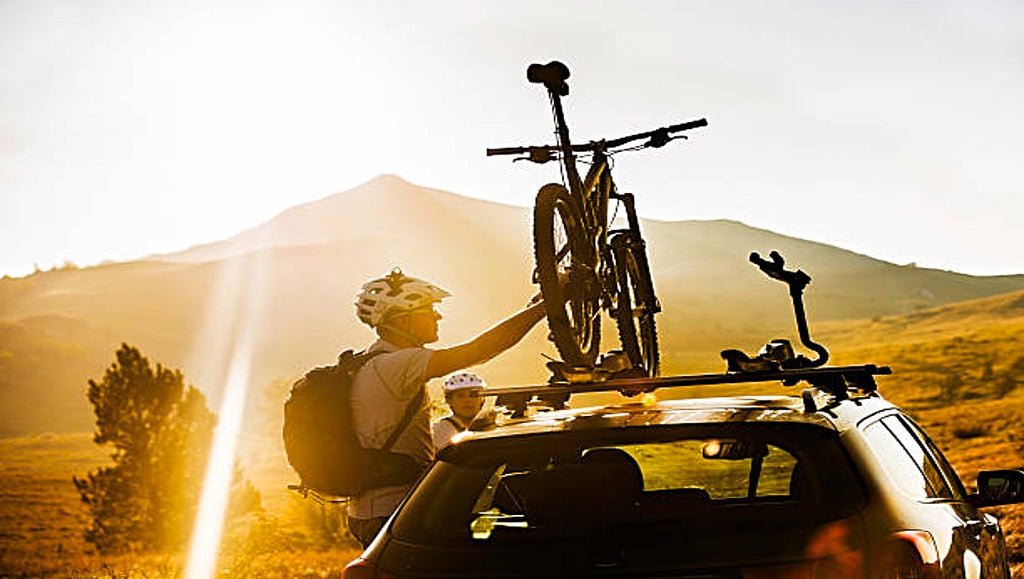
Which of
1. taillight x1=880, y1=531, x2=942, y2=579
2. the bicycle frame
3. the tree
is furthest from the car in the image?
the tree

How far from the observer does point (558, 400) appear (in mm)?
6961

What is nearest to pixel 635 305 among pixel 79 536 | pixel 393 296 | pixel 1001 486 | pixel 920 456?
pixel 393 296

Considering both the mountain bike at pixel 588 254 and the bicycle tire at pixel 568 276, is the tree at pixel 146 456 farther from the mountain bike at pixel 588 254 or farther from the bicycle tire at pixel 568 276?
the bicycle tire at pixel 568 276

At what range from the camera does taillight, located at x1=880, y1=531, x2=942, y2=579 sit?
4.38 m

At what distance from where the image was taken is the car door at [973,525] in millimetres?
5699

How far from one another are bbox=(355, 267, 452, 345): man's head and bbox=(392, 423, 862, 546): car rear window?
231 centimetres

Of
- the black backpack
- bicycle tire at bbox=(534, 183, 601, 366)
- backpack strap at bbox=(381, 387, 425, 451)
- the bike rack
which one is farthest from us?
bicycle tire at bbox=(534, 183, 601, 366)

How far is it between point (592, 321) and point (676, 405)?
361 cm

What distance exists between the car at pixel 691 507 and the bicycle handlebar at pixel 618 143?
4282mm

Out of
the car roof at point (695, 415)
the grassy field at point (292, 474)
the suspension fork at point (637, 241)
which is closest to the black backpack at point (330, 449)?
the car roof at point (695, 415)

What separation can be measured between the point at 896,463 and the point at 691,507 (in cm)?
100

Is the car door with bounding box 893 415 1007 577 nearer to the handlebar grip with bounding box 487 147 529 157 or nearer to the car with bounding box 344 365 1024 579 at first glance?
the car with bounding box 344 365 1024 579

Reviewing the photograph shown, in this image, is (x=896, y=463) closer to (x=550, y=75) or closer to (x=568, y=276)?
(x=568, y=276)

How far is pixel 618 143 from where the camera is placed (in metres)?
10.6
